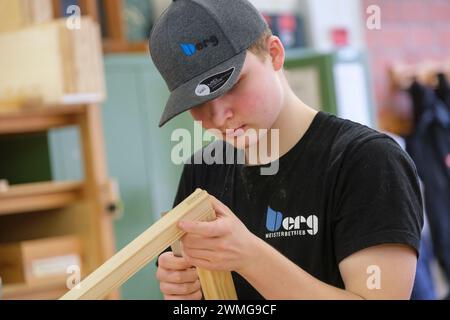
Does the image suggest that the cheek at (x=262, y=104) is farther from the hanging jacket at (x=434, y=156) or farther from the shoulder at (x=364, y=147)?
the hanging jacket at (x=434, y=156)

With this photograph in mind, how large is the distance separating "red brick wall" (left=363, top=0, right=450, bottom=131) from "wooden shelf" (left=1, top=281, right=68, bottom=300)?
6.46 ft

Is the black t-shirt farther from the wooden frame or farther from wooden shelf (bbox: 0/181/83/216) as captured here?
wooden shelf (bbox: 0/181/83/216)

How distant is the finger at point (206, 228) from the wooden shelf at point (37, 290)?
4.20ft

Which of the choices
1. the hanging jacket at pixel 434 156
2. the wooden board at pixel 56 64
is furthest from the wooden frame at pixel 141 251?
the hanging jacket at pixel 434 156

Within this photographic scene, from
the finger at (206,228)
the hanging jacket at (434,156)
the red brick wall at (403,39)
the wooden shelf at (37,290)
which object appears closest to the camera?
the finger at (206,228)

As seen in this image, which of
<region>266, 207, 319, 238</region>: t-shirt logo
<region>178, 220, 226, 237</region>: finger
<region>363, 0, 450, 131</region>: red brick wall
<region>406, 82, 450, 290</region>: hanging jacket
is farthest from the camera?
<region>363, 0, 450, 131</region>: red brick wall

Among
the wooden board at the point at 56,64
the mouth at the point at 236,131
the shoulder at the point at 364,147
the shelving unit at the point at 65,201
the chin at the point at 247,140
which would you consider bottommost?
the shelving unit at the point at 65,201

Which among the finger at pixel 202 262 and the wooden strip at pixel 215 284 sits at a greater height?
the finger at pixel 202 262

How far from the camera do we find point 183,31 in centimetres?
87

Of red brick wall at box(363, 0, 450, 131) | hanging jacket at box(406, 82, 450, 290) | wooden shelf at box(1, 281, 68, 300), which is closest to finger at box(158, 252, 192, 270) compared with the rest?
wooden shelf at box(1, 281, 68, 300)

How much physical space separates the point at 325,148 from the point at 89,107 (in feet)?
4.59

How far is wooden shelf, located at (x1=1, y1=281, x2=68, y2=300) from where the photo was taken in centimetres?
200

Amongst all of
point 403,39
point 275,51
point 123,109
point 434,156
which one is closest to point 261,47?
point 275,51

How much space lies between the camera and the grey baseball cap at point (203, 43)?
871 millimetres
